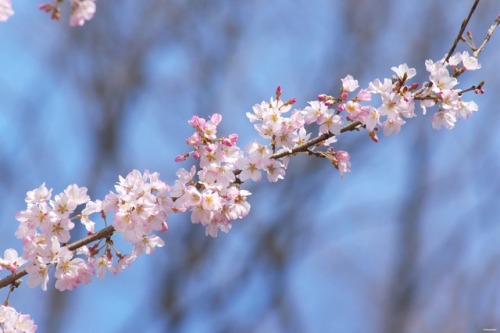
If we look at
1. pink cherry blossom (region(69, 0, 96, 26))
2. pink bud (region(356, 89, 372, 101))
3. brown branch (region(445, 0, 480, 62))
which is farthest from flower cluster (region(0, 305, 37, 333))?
brown branch (region(445, 0, 480, 62))

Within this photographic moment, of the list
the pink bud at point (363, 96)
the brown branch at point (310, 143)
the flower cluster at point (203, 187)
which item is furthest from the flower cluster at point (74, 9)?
the pink bud at point (363, 96)

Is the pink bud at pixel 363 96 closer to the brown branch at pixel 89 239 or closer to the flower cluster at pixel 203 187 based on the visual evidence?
the flower cluster at pixel 203 187

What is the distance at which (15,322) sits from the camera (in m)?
1.98

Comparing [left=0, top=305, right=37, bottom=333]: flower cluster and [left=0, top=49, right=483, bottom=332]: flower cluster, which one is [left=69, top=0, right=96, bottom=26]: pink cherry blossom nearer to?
[left=0, top=49, right=483, bottom=332]: flower cluster

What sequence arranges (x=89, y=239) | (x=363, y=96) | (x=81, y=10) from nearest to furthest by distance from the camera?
(x=81, y=10) → (x=89, y=239) → (x=363, y=96)

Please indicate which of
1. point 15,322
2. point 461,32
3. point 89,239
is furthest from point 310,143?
point 15,322

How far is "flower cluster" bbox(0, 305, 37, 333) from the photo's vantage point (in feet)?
6.47

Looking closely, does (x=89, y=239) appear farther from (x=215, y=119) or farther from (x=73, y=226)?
(x=215, y=119)

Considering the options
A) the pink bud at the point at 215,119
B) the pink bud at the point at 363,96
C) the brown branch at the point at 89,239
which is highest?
the pink bud at the point at 215,119

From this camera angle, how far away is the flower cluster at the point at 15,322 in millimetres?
1972

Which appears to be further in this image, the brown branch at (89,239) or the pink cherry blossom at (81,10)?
the brown branch at (89,239)

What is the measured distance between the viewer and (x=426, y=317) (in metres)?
12.5

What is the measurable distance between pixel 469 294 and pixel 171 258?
4.93 meters

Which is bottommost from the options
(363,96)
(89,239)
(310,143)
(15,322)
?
(15,322)
